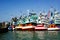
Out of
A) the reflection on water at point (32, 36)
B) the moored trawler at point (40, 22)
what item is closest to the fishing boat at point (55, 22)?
the moored trawler at point (40, 22)

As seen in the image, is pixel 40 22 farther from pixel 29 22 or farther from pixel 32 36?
pixel 32 36

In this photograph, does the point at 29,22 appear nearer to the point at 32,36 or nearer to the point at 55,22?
the point at 55,22

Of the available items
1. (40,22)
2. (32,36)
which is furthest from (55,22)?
(32,36)

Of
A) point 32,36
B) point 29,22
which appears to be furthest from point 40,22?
point 32,36

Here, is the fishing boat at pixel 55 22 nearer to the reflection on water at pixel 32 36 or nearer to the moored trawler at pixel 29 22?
the moored trawler at pixel 29 22

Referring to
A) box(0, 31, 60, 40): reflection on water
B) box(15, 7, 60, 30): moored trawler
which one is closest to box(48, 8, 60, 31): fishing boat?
box(15, 7, 60, 30): moored trawler

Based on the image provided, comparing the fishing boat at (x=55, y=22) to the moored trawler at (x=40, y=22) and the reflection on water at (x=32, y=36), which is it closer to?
the moored trawler at (x=40, y=22)

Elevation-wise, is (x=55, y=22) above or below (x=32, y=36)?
above

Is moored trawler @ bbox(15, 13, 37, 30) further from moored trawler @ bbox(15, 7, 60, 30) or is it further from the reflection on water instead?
the reflection on water

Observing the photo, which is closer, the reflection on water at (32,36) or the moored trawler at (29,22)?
the reflection on water at (32,36)

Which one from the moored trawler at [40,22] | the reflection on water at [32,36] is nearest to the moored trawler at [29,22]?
the moored trawler at [40,22]

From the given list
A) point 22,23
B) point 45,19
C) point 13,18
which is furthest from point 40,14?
point 13,18

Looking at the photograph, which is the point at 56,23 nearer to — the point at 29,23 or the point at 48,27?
the point at 48,27

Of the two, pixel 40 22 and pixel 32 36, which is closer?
pixel 32 36
